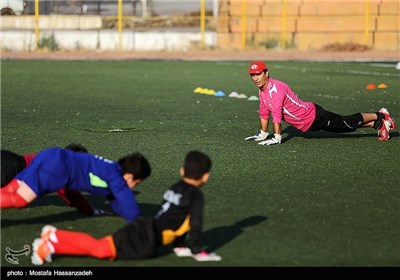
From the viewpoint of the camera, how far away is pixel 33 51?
3928 cm

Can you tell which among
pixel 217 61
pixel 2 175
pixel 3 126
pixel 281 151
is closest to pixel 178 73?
pixel 217 61

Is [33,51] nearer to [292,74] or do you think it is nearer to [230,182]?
[292,74]

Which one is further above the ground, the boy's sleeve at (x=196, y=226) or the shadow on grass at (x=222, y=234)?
the boy's sleeve at (x=196, y=226)

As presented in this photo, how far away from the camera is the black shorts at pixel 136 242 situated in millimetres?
7105

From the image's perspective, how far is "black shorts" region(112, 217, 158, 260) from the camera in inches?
280

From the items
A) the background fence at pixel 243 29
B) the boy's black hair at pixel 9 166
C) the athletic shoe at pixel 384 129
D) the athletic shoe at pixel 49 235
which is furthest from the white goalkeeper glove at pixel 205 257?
the background fence at pixel 243 29

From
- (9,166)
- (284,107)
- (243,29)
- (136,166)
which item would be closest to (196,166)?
(136,166)

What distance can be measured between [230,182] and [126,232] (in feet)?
10.5

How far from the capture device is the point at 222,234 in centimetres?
795

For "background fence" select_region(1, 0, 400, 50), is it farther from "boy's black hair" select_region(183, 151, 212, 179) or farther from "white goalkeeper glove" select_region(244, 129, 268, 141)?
"boy's black hair" select_region(183, 151, 212, 179)

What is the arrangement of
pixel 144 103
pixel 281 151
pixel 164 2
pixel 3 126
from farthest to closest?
1. pixel 164 2
2. pixel 144 103
3. pixel 3 126
4. pixel 281 151

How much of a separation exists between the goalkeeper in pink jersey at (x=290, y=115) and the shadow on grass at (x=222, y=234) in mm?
4452

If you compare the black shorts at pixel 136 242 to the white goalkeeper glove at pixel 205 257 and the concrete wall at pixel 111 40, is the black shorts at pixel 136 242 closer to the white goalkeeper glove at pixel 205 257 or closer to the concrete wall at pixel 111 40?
the white goalkeeper glove at pixel 205 257

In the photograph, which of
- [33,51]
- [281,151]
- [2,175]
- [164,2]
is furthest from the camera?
[164,2]
